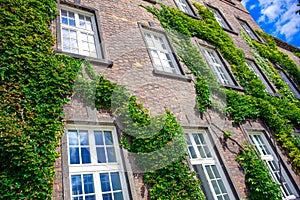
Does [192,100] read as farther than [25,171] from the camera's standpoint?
Yes

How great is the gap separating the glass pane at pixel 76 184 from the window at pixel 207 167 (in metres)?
3.19

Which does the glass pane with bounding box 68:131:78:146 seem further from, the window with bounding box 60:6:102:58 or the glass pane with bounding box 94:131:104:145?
the window with bounding box 60:6:102:58

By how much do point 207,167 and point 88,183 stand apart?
3.58 m

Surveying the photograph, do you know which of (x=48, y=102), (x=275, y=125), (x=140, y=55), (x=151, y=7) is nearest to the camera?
(x=48, y=102)

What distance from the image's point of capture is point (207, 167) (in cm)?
609

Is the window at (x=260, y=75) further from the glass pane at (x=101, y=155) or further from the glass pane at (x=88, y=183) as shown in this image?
the glass pane at (x=88, y=183)

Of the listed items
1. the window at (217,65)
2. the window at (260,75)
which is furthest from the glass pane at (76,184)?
the window at (260,75)

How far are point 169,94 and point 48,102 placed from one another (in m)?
3.74

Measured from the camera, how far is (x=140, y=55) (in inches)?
283

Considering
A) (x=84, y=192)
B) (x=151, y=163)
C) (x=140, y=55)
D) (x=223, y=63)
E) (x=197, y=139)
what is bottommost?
(x=84, y=192)

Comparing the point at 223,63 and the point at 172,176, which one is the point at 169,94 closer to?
the point at 172,176

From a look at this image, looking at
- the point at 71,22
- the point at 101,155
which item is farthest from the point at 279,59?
the point at 101,155

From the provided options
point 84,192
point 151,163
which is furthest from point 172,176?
point 84,192

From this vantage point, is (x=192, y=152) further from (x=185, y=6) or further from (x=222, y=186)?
(x=185, y=6)
